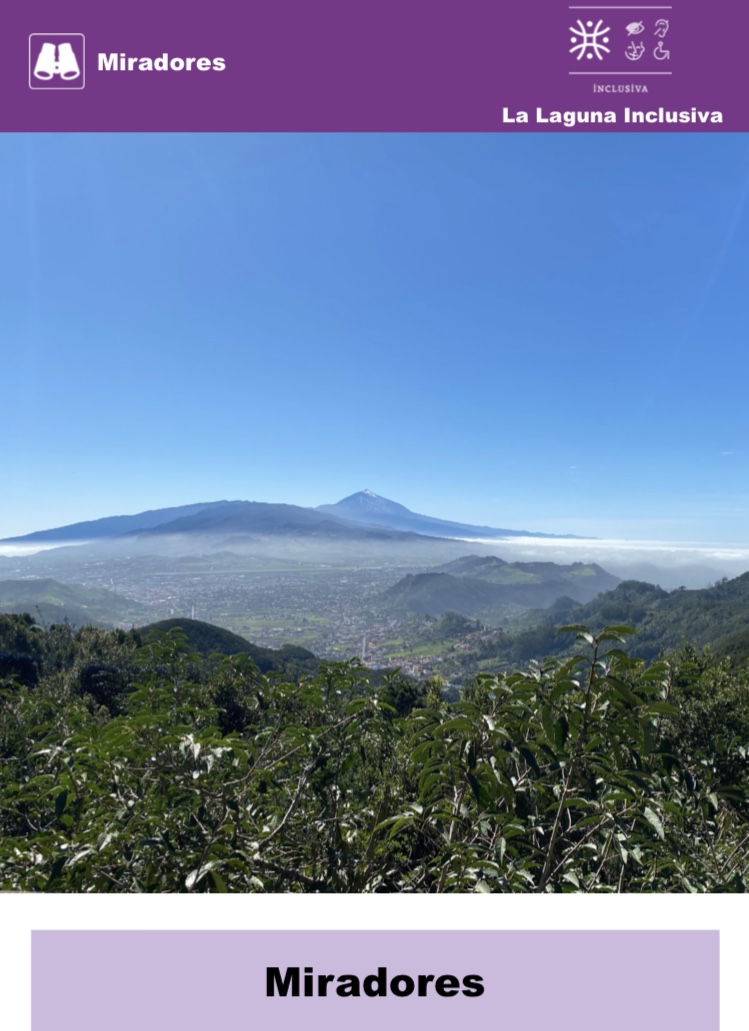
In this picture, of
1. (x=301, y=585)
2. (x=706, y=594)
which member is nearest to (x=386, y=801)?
(x=301, y=585)
